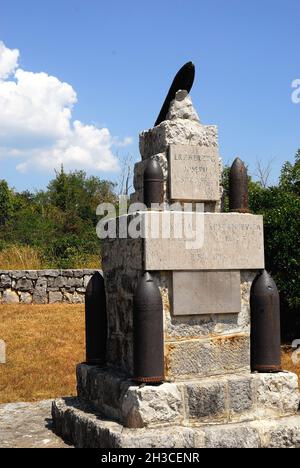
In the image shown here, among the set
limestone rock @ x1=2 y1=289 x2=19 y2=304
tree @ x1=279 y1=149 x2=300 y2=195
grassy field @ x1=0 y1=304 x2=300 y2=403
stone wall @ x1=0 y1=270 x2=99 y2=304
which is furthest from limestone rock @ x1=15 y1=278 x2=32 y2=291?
tree @ x1=279 y1=149 x2=300 y2=195

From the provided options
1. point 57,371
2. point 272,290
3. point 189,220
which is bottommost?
point 57,371

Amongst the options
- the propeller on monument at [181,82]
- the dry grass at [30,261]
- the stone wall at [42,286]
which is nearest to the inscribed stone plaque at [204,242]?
the propeller on monument at [181,82]

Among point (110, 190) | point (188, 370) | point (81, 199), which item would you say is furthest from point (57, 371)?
point (110, 190)

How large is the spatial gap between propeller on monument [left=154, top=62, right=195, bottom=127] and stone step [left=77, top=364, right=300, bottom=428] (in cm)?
227

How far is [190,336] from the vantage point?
441 cm

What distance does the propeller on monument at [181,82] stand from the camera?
495 cm

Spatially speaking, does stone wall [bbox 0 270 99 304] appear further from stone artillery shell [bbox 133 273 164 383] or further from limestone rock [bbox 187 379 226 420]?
stone artillery shell [bbox 133 273 164 383]

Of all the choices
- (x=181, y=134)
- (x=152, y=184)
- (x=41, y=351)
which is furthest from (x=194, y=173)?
(x=41, y=351)

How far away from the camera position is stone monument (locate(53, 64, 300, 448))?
411 centimetres

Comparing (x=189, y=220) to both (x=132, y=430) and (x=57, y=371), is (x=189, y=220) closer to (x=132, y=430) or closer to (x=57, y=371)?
(x=132, y=430)

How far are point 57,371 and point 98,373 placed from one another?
358 cm

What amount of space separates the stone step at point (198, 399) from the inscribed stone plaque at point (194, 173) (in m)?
1.43

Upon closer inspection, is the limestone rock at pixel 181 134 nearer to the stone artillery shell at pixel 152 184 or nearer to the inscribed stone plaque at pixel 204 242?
the stone artillery shell at pixel 152 184
